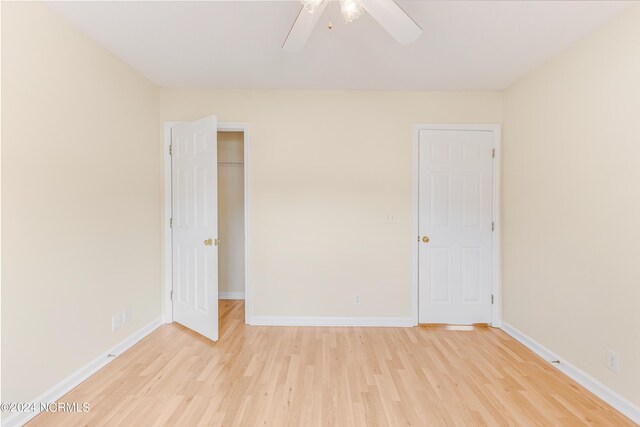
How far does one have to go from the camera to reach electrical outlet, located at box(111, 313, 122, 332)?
246 cm

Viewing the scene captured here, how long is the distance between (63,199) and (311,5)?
6.49ft

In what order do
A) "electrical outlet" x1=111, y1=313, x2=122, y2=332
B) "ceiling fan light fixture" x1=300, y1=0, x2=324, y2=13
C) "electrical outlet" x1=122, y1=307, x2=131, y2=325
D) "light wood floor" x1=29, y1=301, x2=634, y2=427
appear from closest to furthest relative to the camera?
"ceiling fan light fixture" x1=300, y1=0, x2=324, y2=13 < "light wood floor" x1=29, y1=301, x2=634, y2=427 < "electrical outlet" x1=111, y1=313, x2=122, y2=332 < "electrical outlet" x1=122, y1=307, x2=131, y2=325

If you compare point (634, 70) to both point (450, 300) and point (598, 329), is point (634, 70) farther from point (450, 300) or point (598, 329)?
point (450, 300)

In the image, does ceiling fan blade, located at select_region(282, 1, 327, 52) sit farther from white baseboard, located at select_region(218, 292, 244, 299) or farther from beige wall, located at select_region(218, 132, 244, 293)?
white baseboard, located at select_region(218, 292, 244, 299)

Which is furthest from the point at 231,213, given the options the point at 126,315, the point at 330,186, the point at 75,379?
the point at 75,379

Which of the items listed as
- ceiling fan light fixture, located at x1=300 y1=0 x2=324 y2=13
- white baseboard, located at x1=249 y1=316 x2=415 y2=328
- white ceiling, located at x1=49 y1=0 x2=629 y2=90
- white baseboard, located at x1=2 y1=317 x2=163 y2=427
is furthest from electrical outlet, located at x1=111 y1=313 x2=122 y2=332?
ceiling fan light fixture, located at x1=300 y1=0 x2=324 y2=13

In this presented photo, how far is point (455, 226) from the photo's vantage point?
126 inches

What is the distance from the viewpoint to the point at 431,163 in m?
3.19

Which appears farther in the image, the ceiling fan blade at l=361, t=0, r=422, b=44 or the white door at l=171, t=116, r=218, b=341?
the white door at l=171, t=116, r=218, b=341

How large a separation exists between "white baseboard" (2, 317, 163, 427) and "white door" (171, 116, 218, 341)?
1.60 feet

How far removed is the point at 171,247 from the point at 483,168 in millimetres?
3422

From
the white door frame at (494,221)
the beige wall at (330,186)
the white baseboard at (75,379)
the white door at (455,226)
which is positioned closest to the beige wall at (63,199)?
the white baseboard at (75,379)

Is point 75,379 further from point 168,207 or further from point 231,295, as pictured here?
point 231,295

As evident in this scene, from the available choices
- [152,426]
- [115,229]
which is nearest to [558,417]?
[152,426]
